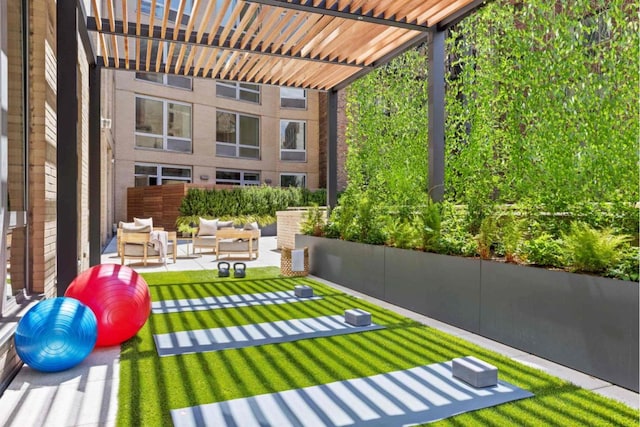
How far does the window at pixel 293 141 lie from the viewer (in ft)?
69.8

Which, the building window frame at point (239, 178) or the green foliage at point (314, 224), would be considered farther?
the building window frame at point (239, 178)

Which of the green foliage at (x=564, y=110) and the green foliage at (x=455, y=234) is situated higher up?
the green foliage at (x=564, y=110)

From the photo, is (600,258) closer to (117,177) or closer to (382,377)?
(382,377)

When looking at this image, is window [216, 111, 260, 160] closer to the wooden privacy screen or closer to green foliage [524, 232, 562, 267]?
the wooden privacy screen

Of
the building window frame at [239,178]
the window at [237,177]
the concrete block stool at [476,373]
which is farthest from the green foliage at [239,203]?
the concrete block stool at [476,373]

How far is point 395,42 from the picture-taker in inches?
254

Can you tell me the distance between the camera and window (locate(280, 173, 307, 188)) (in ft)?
69.4

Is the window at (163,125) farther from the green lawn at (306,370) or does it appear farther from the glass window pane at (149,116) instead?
the green lawn at (306,370)

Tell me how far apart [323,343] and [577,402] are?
74.4 inches

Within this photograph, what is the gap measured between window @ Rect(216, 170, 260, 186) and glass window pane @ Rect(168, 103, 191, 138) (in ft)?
7.02

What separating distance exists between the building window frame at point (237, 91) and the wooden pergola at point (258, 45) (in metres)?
12.4

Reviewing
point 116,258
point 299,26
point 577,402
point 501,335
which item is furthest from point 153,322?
point 116,258

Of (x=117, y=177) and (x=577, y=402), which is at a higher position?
(x=117, y=177)

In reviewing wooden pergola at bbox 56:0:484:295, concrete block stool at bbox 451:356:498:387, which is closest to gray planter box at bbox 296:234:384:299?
wooden pergola at bbox 56:0:484:295
